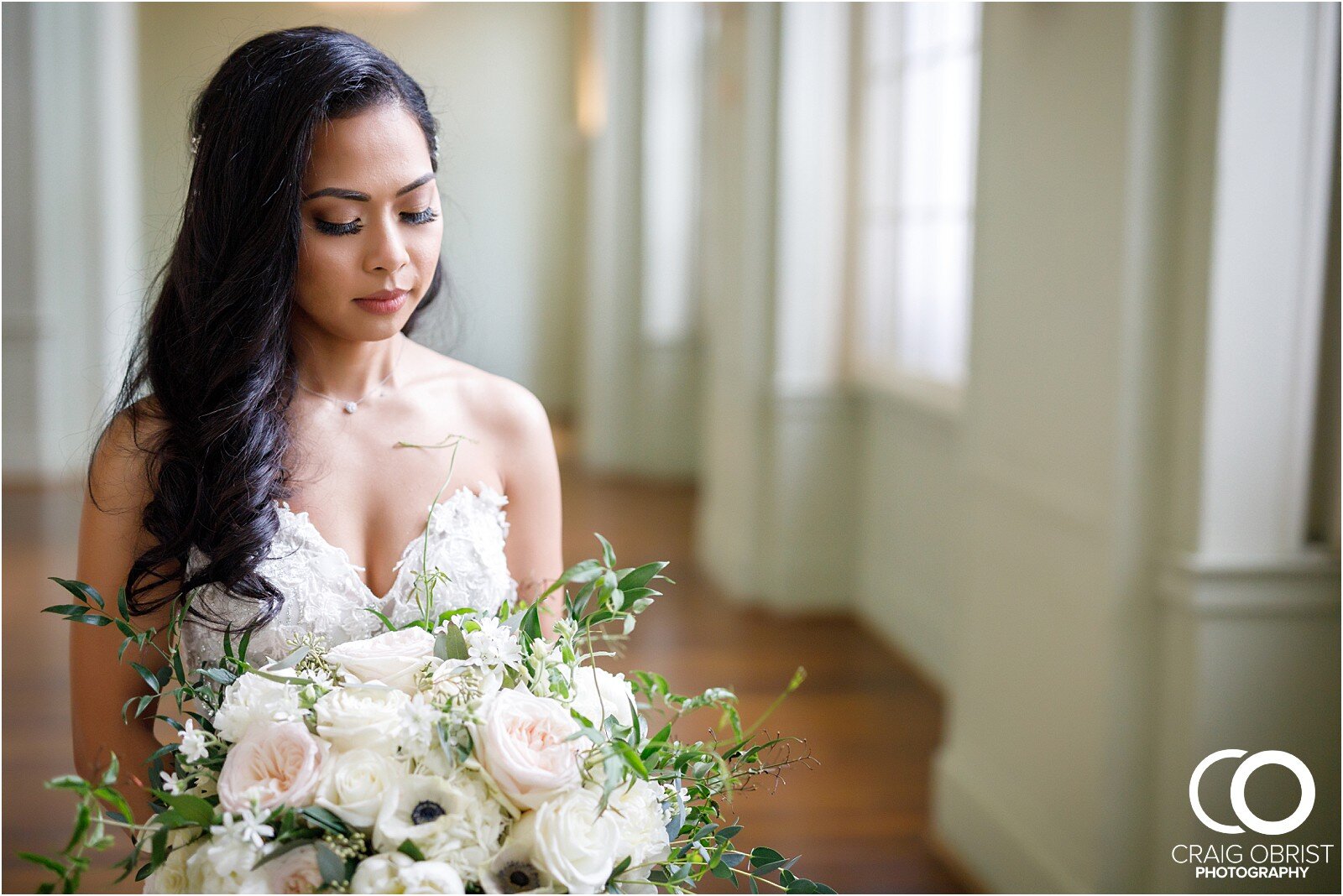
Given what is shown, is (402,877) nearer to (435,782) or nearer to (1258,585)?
(435,782)

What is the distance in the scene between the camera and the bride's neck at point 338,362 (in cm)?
142

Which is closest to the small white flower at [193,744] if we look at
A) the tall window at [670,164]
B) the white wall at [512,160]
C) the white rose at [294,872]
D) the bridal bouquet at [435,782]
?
the bridal bouquet at [435,782]

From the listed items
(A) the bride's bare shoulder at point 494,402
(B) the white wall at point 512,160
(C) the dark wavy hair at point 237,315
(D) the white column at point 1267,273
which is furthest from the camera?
(B) the white wall at point 512,160

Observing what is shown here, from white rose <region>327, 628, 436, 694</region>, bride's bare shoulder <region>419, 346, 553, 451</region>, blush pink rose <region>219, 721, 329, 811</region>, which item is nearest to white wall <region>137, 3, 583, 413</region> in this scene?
bride's bare shoulder <region>419, 346, 553, 451</region>

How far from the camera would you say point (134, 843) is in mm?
987

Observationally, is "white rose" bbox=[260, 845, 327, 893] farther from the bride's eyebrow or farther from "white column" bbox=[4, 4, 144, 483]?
"white column" bbox=[4, 4, 144, 483]

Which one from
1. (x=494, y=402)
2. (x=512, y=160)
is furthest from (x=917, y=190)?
(x=512, y=160)

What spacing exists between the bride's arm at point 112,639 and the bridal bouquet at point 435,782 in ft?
0.81

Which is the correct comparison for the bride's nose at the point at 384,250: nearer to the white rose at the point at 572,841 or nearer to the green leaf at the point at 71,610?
the green leaf at the point at 71,610

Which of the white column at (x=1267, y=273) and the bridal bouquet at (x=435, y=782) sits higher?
the white column at (x=1267, y=273)

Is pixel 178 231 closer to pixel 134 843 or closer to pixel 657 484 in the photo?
pixel 134 843

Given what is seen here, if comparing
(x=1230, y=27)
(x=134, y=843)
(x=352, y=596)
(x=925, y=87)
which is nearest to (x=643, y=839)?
(x=134, y=843)

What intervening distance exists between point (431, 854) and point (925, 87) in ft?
13.0

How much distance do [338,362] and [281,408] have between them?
0.34ft
